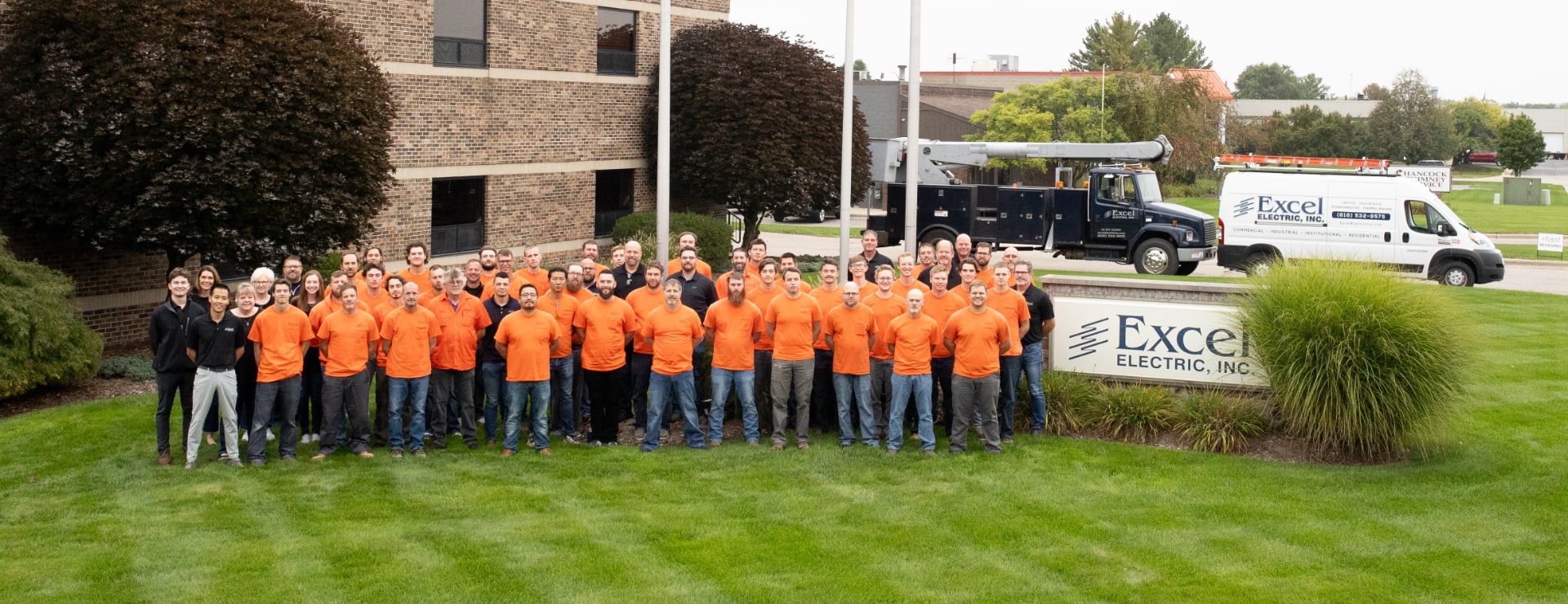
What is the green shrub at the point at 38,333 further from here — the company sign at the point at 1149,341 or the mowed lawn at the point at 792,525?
the company sign at the point at 1149,341

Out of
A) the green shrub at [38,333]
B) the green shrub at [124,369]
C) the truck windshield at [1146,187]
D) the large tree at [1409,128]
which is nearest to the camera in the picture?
the green shrub at [38,333]

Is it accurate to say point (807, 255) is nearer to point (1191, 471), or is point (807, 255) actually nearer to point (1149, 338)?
point (1149, 338)

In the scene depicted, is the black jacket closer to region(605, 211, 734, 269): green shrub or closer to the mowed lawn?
the mowed lawn

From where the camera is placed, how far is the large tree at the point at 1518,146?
70562 millimetres

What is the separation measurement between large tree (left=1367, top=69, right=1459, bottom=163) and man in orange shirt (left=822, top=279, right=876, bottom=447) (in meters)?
70.4

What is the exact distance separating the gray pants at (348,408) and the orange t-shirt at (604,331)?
1851 mm

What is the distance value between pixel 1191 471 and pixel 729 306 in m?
4.08

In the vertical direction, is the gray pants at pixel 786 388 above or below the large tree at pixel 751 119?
below

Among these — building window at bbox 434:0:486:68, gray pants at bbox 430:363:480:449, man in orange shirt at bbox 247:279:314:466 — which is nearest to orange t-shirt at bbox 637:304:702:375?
gray pants at bbox 430:363:480:449

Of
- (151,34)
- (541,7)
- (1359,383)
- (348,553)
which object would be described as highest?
(541,7)

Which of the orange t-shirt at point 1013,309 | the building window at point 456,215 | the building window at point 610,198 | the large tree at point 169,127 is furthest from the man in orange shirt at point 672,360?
the building window at point 610,198

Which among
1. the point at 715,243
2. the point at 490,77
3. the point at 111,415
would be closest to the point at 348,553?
the point at 111,415

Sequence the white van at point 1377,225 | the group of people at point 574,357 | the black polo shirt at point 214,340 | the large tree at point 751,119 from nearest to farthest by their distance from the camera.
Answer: the black polo shirt at point 214,340
the group of people at point 574,357
the white van at point 1377,225
the large tree at point 751,119

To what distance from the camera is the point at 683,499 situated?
10.5m
